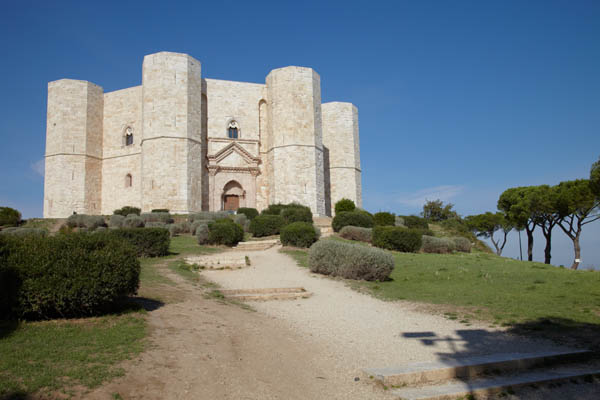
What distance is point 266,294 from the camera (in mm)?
9047

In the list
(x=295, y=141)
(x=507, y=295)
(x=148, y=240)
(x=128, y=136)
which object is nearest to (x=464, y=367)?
(x=507, y=295)

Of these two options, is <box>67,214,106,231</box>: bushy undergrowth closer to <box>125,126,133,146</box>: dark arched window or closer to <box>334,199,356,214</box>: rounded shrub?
<box>125,126,133,146</box>: dark arched window

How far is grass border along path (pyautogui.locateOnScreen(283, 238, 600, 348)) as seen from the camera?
635cm

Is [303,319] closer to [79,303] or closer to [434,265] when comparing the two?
[79,303]

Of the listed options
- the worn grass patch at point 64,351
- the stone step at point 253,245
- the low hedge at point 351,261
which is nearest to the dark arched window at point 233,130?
the stone step at point 253,245

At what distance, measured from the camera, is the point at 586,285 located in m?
9.20

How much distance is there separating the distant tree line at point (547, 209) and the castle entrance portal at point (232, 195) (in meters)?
20.6

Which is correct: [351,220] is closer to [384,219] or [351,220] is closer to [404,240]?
[384,219]

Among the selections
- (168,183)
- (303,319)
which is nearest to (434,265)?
(303,319)

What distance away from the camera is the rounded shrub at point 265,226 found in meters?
20.1

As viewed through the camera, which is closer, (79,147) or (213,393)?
(213,393)

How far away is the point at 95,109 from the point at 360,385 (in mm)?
35538

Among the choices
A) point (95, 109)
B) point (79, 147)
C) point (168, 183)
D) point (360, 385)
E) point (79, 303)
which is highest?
point (95, 109)

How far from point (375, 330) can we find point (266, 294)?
3.19 meters
